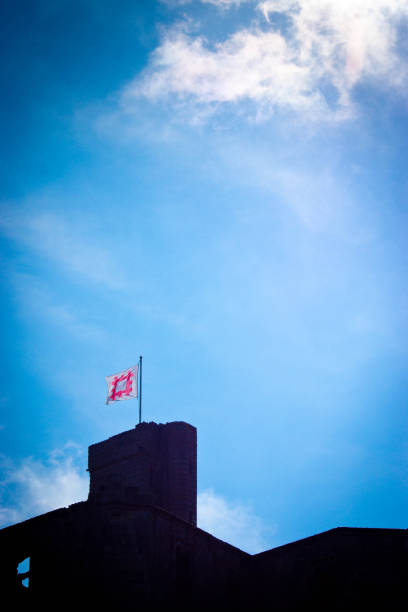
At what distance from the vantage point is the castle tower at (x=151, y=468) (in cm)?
3853

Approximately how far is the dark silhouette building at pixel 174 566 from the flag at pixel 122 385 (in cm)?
1207

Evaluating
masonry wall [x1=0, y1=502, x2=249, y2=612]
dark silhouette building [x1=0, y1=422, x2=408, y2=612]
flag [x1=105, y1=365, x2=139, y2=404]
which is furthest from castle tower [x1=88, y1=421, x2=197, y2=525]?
masonry wall [x1=0, y1=502, x2=249, y2=612]

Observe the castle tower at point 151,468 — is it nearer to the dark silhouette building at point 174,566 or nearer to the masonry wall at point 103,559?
the dark silhouette building at point 174,566

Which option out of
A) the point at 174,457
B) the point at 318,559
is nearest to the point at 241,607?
the point at 318,559

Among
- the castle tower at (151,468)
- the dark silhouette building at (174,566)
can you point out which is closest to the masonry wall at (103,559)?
the dark silhouette building at (174,566)

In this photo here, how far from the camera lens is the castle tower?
126 feet

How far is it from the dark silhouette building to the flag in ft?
39.6

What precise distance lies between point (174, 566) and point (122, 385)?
16497 mm

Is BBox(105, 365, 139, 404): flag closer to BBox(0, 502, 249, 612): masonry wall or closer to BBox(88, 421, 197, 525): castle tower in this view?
BBox(88, 421, 197, 525): castle tower

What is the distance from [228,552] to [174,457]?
8624 millimetres

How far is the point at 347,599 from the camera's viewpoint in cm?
2884

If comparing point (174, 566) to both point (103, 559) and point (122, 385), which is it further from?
point (122, 385)

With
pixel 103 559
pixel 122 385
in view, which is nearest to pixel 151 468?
pixel 122 385

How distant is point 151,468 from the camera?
39.1 meters
